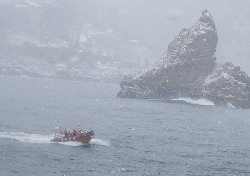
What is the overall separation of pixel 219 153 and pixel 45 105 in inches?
2344

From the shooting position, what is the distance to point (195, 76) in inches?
5748

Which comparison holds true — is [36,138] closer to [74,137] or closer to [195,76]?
[74,137]

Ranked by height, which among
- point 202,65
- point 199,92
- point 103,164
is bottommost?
point 103,164

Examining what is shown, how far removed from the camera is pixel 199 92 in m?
144

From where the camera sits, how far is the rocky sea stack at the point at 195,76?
142 metres

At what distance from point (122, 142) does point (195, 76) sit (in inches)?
3215

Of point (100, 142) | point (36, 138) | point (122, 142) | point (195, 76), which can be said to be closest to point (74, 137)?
point (100, 142)

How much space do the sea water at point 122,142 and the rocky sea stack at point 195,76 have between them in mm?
25131

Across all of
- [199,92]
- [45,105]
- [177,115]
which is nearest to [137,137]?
[177,115]

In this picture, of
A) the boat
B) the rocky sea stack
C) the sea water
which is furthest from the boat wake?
the rocky sea stack

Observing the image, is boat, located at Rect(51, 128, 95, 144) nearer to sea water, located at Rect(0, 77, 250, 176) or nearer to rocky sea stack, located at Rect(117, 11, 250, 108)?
sea water, located at Rect(0, 77, 250, 176)

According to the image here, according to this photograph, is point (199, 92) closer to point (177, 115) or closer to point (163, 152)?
point (177, 115)

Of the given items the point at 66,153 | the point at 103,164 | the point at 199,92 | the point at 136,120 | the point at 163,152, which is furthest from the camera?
the point at 199,92

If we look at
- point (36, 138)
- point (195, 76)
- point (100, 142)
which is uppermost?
point (195, 76)
